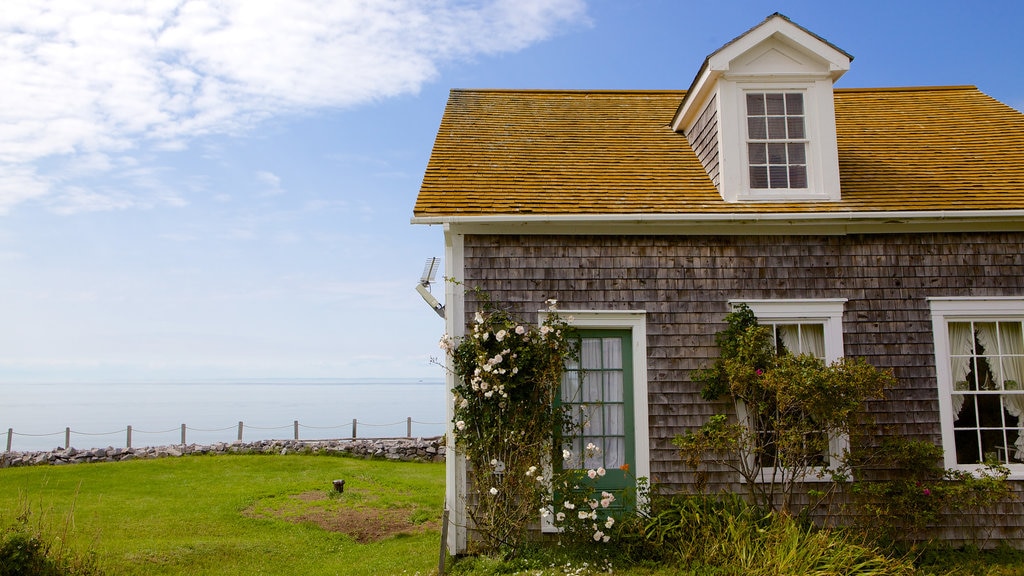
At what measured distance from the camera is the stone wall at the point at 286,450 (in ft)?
59.9

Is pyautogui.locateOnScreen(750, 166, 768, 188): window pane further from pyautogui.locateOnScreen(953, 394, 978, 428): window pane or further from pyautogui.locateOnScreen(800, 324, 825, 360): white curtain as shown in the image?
pyautogui.locateOnScreen(953, 394, 978, 428): window pane

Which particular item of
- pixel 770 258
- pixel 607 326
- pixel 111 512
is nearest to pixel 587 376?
pixel 607 326

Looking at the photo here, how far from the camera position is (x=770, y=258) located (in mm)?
8109

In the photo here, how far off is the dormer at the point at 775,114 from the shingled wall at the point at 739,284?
33.7 inches

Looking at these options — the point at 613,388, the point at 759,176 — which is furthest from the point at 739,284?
the point at 613,388

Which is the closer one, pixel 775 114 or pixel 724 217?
pixel 724 217

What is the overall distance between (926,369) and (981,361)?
740 millimetres

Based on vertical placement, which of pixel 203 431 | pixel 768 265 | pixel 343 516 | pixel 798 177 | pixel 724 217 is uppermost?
pixel 798 177

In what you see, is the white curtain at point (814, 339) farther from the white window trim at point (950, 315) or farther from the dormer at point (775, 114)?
the dormer at point (775, 114)

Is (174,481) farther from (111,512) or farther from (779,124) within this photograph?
(779,124)

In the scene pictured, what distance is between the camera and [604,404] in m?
7.90

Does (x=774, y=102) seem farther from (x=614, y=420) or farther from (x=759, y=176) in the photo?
(x=614, y=420)

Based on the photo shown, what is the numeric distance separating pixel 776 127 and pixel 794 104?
39 centimetres

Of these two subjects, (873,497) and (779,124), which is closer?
(873,497)
